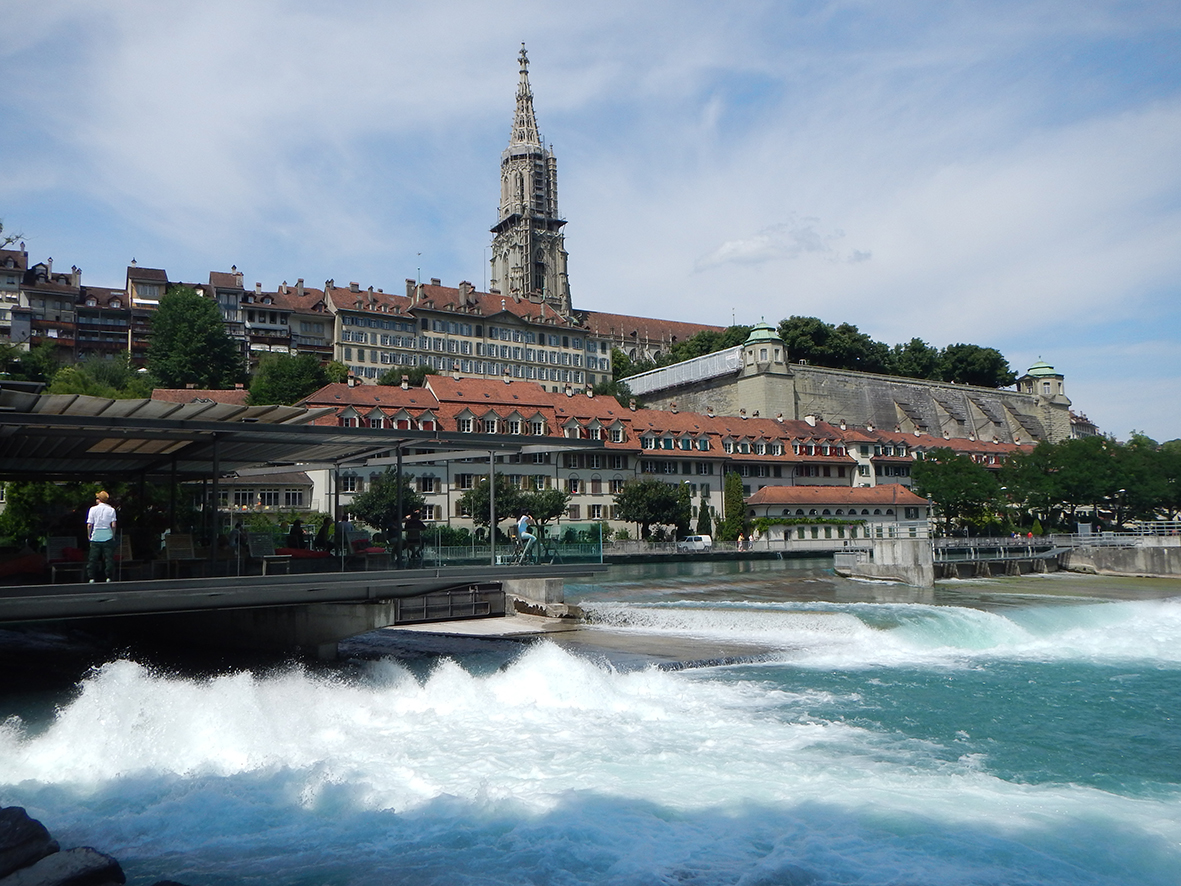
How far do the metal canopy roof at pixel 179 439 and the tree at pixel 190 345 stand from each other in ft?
244

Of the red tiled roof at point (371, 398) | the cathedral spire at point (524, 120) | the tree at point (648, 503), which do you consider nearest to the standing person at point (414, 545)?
the red tiled roof at point (371, 398)

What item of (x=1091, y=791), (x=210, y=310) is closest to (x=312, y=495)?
(x=210, y=310)

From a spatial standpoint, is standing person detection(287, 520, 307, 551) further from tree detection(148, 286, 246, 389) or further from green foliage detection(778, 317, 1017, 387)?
green foliage detection(778, 317, 1017, 387)

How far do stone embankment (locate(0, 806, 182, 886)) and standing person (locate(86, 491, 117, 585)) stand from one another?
16.2ft

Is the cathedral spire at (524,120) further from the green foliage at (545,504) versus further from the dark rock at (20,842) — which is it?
the dark rock at (20,842)

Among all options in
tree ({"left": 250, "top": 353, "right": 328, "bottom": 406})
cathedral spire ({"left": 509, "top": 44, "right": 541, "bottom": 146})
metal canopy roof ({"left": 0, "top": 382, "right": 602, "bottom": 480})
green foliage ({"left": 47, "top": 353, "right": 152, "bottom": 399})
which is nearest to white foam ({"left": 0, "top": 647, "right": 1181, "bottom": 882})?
metal canopy roof ({"left": 0, "top": 382, "right": 602, "bottom": 480})

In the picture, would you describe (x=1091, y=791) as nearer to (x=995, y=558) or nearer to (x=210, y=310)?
(x=995, y=558)

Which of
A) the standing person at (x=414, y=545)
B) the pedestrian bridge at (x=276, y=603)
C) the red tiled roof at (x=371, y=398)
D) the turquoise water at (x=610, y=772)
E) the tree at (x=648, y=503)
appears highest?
the red tiled roof at (x=371, y=398)

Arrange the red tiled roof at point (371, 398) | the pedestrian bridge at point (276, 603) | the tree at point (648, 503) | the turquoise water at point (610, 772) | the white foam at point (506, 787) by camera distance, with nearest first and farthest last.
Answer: the turquoise water at point (610, 772) < the white foam at point (506, 787) < the pedestrian bridge at point (276, 603) < the red tiled roof at point (371, 398) < the tree at point (648, 503)

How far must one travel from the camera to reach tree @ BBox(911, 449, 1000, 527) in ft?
256

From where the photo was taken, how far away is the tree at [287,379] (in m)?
89.8

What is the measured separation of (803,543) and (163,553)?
6584 cm

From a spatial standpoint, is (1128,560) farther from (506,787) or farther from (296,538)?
(506,787)

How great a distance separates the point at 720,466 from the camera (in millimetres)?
85938
